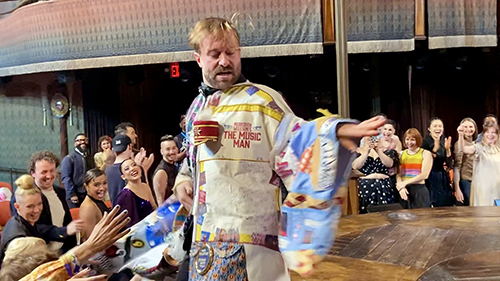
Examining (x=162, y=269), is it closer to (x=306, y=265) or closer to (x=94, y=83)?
(x=306, y=265)

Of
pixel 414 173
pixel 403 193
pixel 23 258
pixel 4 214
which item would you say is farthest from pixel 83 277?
pixel 414 173

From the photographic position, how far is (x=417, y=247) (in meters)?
3.03

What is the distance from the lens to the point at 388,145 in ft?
15.5

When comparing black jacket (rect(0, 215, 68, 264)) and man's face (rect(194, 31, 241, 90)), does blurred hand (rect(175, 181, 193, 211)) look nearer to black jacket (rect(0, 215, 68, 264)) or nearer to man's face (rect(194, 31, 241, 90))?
man's face (rect(194, 31, 241, 90))

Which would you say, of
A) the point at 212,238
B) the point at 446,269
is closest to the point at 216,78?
the point at 212,238

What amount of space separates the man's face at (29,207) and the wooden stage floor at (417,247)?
126 cm

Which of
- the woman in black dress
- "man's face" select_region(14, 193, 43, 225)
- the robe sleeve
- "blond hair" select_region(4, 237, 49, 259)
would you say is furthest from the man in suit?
the woman in black dress

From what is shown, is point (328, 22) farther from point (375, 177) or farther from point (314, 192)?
point (314, 192)

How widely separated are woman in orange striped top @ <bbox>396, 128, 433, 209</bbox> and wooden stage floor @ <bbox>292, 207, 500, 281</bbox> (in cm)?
46

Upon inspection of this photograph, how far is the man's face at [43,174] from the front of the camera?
2742 mm

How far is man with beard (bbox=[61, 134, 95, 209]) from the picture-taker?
4039 mm

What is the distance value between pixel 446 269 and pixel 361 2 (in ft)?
11.3

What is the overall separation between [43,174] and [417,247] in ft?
6.93

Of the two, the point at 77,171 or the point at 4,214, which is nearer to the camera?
the point at 4,214
